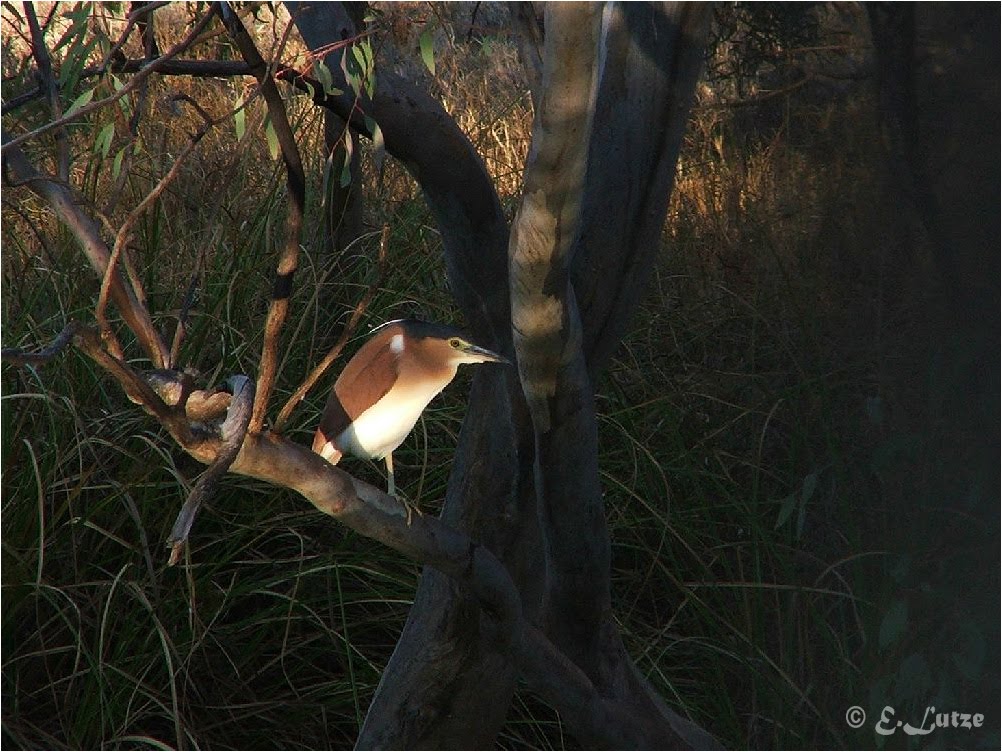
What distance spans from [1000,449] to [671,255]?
2.10 metres

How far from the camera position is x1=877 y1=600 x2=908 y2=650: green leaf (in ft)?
6.30

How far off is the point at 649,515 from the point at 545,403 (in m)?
1.25

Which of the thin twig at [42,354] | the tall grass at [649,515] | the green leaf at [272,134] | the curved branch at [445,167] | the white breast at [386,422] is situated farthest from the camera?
the tall grass at [649,515]

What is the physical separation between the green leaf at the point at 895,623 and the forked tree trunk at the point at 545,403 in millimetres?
378

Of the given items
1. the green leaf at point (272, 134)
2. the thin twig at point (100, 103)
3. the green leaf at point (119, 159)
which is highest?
the thin twig at point (100, 103)

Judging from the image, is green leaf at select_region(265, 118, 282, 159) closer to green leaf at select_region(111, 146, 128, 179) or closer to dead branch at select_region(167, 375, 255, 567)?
green leaf at select_region(111, 146, 128, 179)

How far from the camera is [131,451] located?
275 cm

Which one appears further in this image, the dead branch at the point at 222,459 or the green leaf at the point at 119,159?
the green leaf at the point at 119,159

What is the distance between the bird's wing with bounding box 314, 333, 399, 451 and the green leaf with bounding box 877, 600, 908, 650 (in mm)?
934

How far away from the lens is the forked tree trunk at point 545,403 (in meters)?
1.84

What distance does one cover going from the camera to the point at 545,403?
1750mm

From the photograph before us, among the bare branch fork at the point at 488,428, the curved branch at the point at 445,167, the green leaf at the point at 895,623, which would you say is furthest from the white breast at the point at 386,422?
the green leaf at the point at 895,623

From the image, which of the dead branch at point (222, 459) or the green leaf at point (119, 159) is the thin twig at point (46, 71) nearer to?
the green leaf at point (119, 159)

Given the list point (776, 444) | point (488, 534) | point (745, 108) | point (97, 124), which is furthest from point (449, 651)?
point (745, 108)
